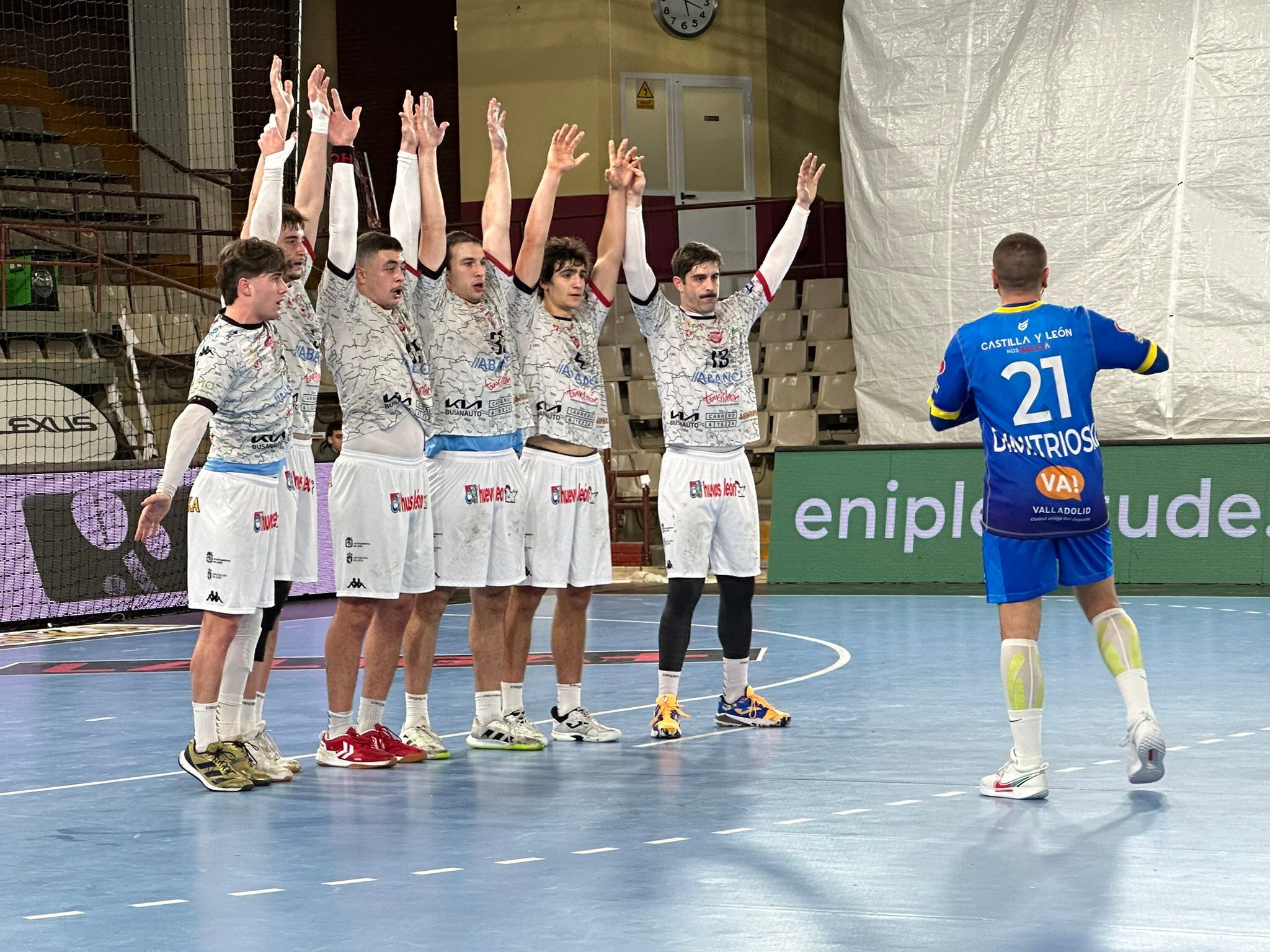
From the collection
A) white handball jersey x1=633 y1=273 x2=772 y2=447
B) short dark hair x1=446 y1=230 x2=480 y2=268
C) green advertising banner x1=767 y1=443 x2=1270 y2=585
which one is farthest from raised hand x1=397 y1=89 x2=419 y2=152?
→ green advertising banner x1=767 y1=443 x2=1270 y2=585

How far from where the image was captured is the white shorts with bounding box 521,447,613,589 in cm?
739

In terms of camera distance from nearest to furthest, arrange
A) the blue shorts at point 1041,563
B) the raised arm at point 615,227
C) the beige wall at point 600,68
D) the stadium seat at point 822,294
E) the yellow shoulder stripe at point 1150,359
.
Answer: the blue shorts at point 1041,563 < the yellow shoulder stripe at point 1150,359 < the raised arm at point 615,227 < the stadium seat at point 822,294 < the beige wall at point 600,68

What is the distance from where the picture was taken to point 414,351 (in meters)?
7.07

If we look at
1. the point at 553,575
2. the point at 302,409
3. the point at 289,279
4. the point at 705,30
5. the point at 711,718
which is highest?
the point at 705,30

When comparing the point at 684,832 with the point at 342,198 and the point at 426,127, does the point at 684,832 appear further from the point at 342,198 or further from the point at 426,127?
the point at 426,127

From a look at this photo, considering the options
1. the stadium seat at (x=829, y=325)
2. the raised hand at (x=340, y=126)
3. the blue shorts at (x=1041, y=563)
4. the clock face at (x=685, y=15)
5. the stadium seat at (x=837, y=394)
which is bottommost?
the blue shorts at (x=1041, y=563)

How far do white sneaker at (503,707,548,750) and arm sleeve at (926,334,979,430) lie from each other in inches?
91.1

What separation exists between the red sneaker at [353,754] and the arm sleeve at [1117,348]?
10.8ft

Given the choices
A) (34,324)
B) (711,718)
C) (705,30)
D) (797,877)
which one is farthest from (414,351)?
(705,30)

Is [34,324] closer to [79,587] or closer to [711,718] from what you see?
[79,587]

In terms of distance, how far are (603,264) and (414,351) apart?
1076mm

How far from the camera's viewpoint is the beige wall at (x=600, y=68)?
798 inches

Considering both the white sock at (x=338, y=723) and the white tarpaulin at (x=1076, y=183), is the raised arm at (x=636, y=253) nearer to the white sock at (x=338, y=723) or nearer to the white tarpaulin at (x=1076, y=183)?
the white sock at (x=338, y=723)

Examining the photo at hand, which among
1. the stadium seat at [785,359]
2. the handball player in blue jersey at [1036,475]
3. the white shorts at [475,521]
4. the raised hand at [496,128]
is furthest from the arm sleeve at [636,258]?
the stadium seat at [785,359]
